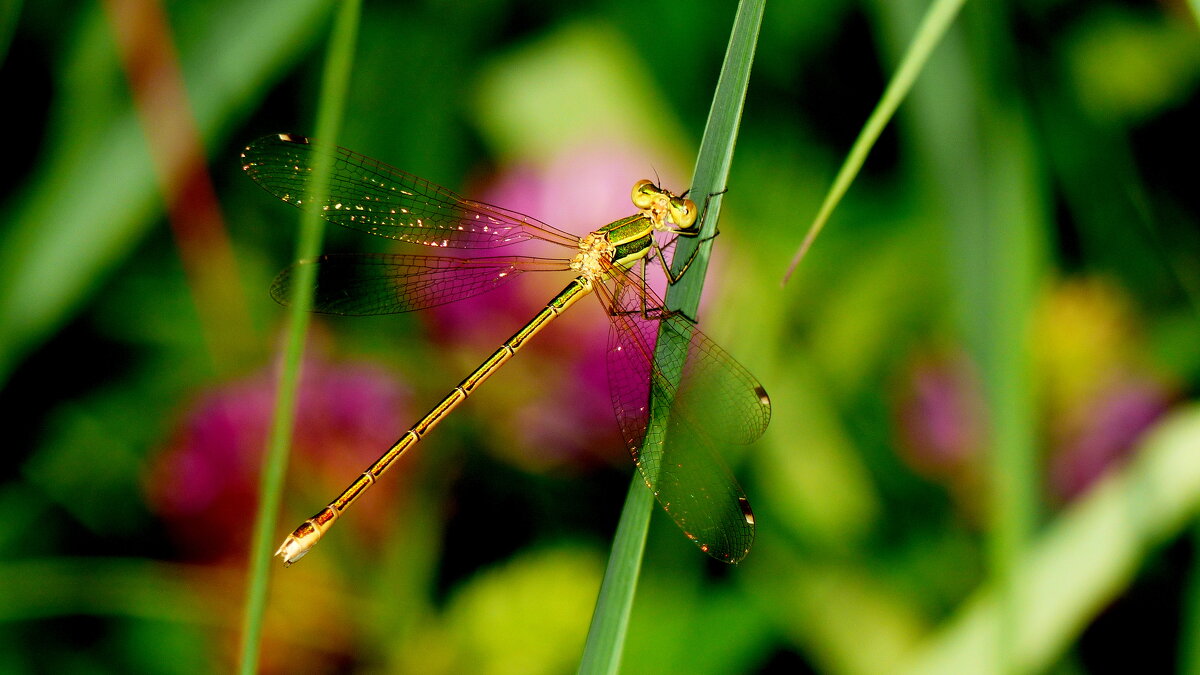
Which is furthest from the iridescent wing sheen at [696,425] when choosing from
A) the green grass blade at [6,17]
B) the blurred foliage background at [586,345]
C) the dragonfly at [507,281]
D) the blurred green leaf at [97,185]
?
the green grass blade at [6,17]

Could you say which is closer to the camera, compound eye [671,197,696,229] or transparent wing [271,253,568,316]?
compound eye [671,197,696,229]

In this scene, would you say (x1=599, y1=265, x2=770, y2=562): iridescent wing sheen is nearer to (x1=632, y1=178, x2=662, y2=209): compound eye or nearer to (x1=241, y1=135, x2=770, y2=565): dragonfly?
(x1=241, y1=135, x2=770, y2=565): dragonfly

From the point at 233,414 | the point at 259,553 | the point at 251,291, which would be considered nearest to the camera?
the point at 259,553

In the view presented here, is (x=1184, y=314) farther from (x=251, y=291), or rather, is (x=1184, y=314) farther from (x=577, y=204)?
(x=251, y=291)

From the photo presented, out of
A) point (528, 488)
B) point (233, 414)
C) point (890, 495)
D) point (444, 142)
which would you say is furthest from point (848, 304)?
point (233, 414)

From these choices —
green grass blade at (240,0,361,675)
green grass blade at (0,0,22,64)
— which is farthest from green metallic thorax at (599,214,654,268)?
green grass blade at (0,0,22,64)

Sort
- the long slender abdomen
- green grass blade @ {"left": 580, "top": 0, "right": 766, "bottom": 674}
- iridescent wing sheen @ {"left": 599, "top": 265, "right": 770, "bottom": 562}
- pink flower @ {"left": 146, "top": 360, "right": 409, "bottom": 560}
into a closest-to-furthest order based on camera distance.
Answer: green grass blade @ {"left": 580, "top": 0, "right": 766, "bottom": 674}
iridescent wing sheen @ {"left": 599, "top": 265, "right": 770, "bottom": 562}
the long slender abdomen
pink flower @ {"left": 146, "top": 360, "right": 409, "bottom": 560}

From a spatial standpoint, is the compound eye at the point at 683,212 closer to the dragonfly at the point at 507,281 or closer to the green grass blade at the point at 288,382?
the dragonfly at the point at 507,281
